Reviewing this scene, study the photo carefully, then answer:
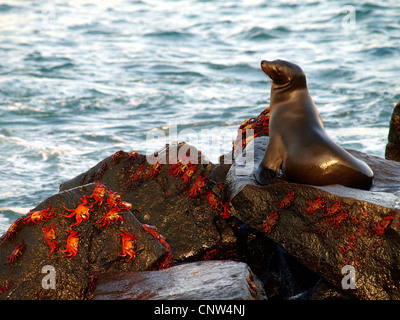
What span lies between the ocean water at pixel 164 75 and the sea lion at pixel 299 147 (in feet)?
12.4

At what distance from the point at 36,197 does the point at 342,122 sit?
6.39 meters

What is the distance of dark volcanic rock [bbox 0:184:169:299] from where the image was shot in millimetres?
3846

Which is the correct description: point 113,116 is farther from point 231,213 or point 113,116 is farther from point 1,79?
point 231,213

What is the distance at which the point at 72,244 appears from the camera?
3.98 metres

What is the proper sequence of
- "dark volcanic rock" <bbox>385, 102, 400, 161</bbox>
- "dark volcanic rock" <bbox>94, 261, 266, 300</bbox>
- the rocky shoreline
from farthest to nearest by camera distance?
"dark volcanic rock" <bbox>385, 102, 400, 161</bbox>, the rocky shoreline, "dark volcanic rock" <bbox>94, 261, 266, 300</bbox>

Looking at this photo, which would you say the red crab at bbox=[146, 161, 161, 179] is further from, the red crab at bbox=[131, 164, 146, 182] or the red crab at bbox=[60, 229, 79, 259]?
the red crab at bbox=[60, 229, 79, 259]

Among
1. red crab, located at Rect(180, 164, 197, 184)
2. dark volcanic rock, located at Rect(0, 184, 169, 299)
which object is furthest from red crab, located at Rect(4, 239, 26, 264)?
red crab, located at Rect(180, 164, 197, 184)

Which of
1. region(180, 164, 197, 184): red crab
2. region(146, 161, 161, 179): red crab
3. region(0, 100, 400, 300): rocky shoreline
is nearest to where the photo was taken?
region(0, 100, 400, 300): rocky shoreline

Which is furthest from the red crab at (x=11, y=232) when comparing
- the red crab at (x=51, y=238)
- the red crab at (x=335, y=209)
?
the red crab at (x=335, y=209)

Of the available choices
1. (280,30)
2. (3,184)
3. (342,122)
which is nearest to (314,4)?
(280,30)

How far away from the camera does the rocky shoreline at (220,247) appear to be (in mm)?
3836

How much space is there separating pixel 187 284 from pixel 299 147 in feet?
5.36

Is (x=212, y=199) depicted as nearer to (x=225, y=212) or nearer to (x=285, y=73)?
(x=225, y=212)

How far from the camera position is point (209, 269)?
3955mm
